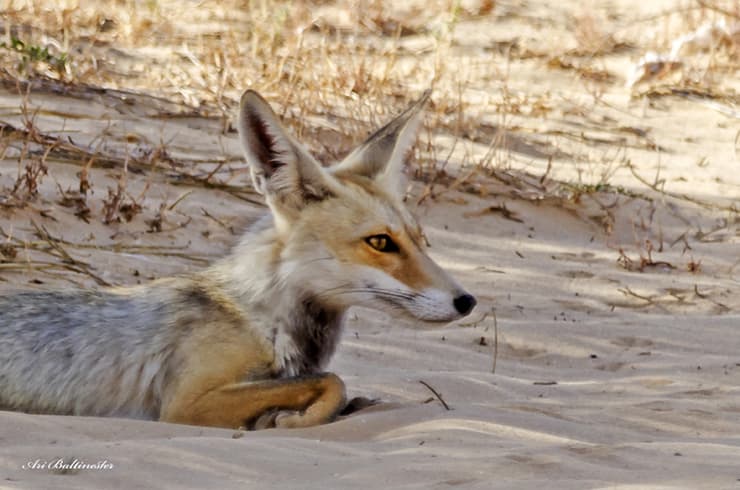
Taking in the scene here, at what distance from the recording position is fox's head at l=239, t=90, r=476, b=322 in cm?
464

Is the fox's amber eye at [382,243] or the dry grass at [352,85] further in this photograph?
the dry grass at [352,85]

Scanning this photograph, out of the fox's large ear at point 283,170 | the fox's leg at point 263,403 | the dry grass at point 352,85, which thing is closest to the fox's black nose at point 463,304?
the fox's leg at point 263,403

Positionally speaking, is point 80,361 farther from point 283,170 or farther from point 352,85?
point 352,85

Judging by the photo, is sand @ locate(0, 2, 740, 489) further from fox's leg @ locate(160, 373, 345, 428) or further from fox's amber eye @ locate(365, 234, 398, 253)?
fox's amber eye @ locate(365, 234, 398, 253)

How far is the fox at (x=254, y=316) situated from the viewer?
14.9 ft

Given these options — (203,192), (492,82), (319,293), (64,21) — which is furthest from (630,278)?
(64,21)

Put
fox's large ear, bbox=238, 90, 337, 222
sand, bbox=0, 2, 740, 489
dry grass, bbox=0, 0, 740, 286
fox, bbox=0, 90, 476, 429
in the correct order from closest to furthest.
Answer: sand, bbox=0, 2, 740, 489 → fox, bbox=0, 90, 476, 429 → fox's large ear, bbox=238, 90, 337, 222 → dry grass, bbox=0, 0, 740, 286

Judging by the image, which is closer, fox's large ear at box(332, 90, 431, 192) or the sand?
the sand

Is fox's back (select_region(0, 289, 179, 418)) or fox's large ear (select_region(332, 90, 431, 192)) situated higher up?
fox's large ear (select_region(332, 90, 431, 192))

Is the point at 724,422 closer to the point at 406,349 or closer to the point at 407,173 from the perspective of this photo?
the point at 406,349

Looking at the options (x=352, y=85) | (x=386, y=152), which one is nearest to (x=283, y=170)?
(x=386, y=152)

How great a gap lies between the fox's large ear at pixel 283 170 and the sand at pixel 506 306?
0.47m

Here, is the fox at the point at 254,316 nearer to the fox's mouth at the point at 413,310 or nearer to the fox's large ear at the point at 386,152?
the fox's mouth at the point at 413,310

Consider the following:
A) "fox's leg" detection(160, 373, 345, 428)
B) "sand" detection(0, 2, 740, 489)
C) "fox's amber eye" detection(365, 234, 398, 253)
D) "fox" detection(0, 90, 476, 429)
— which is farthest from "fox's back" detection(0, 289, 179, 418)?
"fox's amber eye" detection(365, 234, 398, 253)
